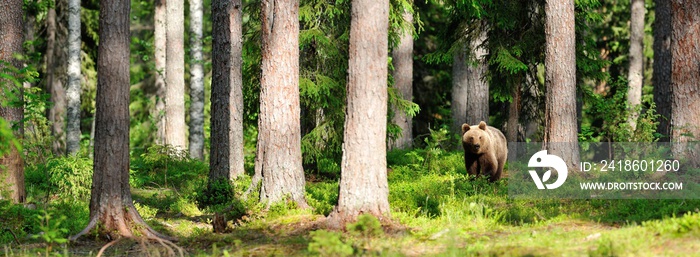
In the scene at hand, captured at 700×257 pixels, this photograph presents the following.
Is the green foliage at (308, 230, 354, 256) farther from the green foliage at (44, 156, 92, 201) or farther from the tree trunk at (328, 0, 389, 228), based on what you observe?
the green foliage at (44, 156, 92, 201)

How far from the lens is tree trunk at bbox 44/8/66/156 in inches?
1099

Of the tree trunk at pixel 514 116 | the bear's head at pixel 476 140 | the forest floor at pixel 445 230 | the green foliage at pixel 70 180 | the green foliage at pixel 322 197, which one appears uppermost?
the tree trunk at pixel 514 116

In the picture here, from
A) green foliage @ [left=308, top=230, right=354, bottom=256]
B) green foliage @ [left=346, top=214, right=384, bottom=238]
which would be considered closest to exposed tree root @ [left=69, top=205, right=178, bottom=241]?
green foliage @ [left=346, top=214, right=384, bottom=238]

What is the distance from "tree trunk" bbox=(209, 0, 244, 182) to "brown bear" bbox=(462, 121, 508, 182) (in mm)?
4877

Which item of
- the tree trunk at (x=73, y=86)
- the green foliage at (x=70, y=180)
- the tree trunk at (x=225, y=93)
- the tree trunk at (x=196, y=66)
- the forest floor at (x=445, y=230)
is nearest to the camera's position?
the forest floor at (x=445, y=230)

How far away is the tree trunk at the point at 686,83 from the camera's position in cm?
1405

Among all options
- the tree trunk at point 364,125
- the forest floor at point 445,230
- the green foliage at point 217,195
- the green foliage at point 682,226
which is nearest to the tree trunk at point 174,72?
the green foliage at point 217,195

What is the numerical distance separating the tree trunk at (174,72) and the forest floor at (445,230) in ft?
31.0

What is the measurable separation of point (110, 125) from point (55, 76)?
63.9ft

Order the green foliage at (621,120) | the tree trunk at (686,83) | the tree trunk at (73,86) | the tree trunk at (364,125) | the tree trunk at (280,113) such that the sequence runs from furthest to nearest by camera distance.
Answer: the tree trunk at (73,86)
the green foliage at (621,120)
the tree trunk at (686,83)
the tree trunk at (280,113)
the tree trunk at (364,125)

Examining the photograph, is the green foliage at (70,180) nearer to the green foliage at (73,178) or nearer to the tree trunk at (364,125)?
the green foliage at (73,178)

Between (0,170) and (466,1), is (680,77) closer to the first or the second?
(466,1)

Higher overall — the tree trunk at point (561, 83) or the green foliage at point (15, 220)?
the tree trunk at point (561, 83)

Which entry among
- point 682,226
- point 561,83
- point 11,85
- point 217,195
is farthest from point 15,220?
point 561,83
